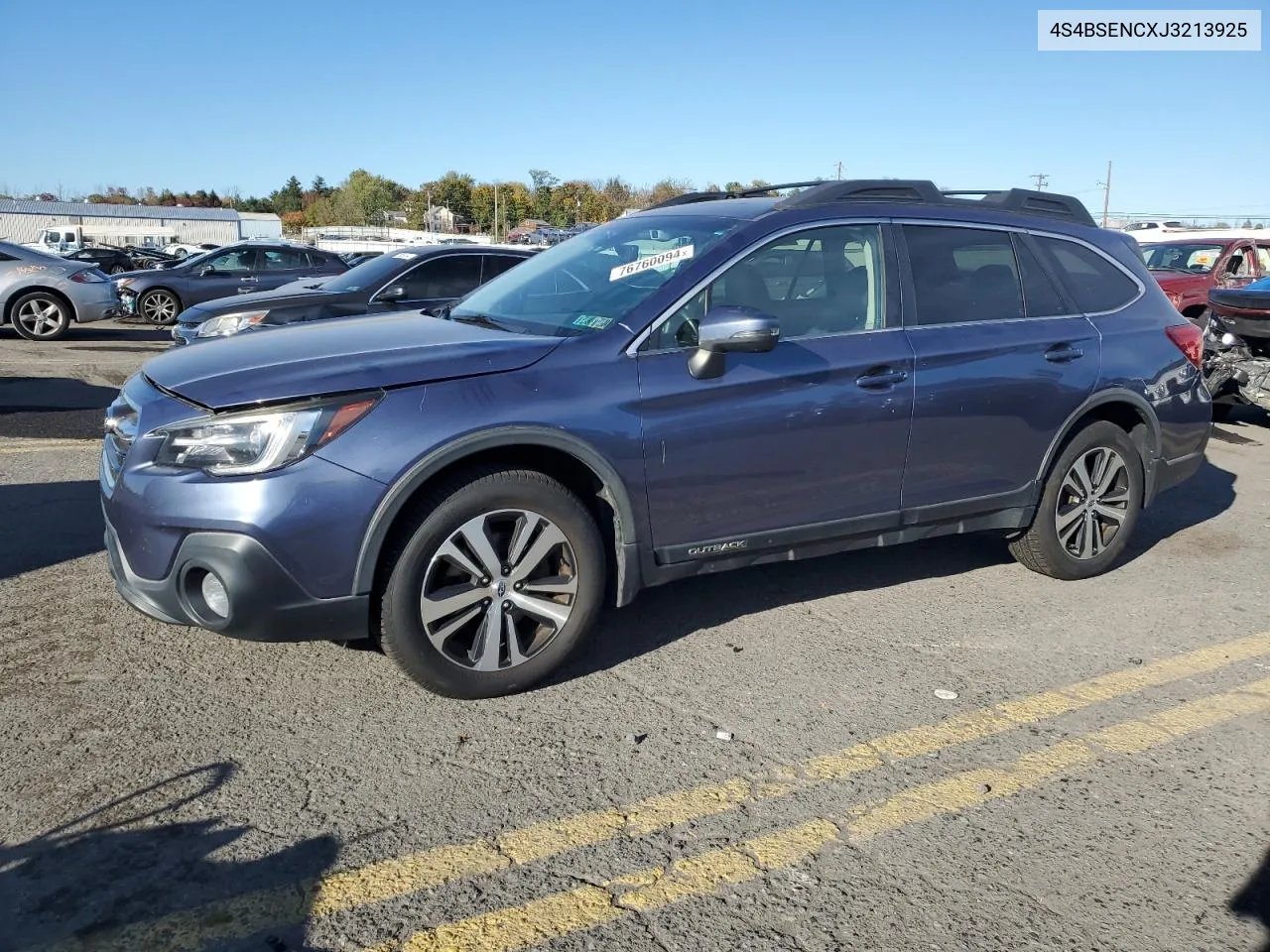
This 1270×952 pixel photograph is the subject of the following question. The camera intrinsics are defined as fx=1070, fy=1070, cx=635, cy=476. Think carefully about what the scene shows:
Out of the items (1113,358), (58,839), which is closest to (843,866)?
(58,839)

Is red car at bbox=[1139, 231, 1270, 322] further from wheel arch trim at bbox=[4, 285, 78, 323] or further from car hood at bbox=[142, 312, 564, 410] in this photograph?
wheel arch trim at bbox=[4, 285, 78, 323]

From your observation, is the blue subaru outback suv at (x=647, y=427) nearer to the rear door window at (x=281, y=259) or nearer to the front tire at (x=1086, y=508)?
the front tire at (x=1086, y=508)

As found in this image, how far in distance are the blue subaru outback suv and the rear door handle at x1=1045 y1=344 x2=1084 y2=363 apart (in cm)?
1

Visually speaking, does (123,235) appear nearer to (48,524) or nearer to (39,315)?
(39,315)

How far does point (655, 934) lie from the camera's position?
2.58 meters

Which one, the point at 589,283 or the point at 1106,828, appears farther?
the point at 589,283

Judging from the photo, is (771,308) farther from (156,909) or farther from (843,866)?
(156,909)

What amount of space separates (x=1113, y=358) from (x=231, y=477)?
415 centimetres

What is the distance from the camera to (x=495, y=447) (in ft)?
12.1

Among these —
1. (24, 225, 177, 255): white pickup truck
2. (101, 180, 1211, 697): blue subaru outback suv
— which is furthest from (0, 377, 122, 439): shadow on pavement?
(24, 225, 177, 255): white pickup truck

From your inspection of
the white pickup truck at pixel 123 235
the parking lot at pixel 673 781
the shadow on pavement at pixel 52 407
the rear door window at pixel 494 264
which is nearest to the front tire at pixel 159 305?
the shadow on pavement at pixel 52 407

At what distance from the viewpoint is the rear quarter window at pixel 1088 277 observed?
5.31 meters

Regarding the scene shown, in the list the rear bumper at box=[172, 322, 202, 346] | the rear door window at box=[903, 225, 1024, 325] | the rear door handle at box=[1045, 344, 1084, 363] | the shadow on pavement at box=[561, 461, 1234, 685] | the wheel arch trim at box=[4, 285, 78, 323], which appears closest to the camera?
the shadow on pavement at box=[561, 461, 1234, 685]

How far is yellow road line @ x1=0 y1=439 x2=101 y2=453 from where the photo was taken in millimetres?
7348
